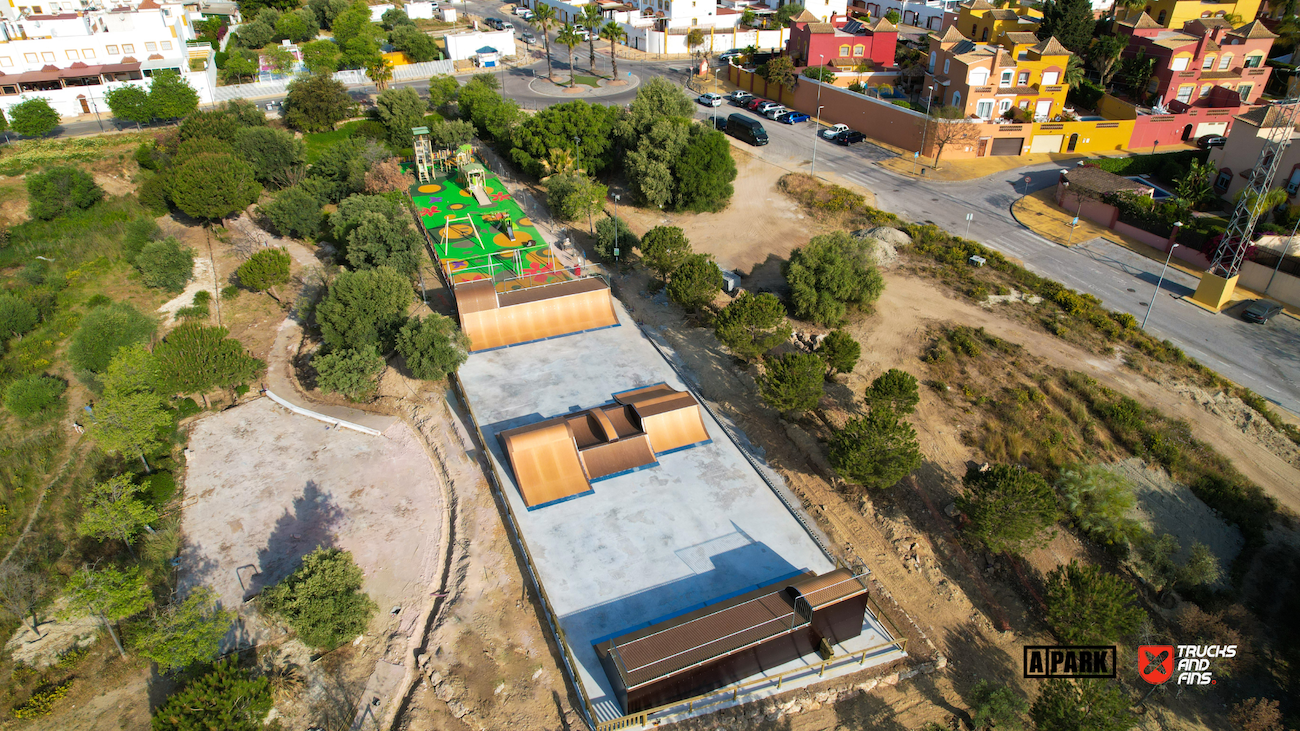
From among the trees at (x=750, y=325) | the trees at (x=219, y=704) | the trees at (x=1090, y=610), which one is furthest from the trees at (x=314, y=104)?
the trees at (x=1090, y=610)

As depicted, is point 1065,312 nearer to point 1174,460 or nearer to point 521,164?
point 1174,460

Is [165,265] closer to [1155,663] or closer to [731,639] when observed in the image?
[731,639]

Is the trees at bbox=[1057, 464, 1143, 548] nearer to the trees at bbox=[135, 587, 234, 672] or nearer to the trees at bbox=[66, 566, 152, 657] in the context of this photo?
the trees at bbox=[135, 587, 234, 672]

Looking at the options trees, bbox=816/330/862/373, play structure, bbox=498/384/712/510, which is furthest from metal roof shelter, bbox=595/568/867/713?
trees, bbox=816/330/862/373

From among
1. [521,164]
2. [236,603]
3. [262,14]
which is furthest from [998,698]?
[262,14]

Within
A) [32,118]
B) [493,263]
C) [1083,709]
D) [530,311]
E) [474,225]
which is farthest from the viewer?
[32,118]

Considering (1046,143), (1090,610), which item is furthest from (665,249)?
(1046,143)
